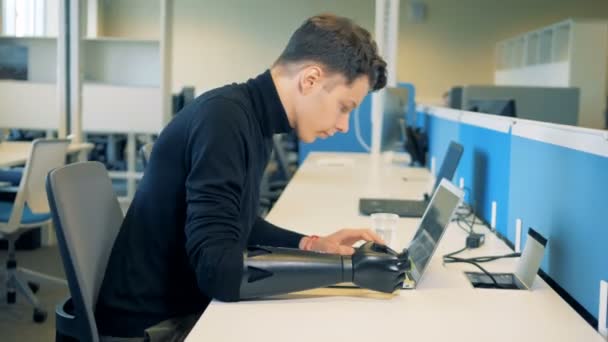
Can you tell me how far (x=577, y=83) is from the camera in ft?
20.9

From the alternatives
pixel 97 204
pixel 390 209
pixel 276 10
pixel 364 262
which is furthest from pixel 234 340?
pixel 276 10

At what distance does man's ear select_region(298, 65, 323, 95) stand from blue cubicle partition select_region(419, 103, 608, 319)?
0.51 m

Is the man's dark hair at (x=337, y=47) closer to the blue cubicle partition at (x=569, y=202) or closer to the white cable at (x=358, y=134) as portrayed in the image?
the blue cubicle partition at (x=569, y=202)

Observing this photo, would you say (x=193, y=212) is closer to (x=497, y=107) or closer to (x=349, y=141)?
(x=497, y=107)

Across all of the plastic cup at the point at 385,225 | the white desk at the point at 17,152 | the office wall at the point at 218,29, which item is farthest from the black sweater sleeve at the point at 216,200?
the office wall at the point at 218,29

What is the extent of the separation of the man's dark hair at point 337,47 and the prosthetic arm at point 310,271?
340 mm

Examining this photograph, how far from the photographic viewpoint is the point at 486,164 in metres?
2.31

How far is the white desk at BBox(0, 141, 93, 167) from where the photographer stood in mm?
3547

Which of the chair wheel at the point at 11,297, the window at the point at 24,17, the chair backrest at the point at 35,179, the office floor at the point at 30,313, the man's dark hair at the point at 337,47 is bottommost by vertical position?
the office floor at the point at 30,313

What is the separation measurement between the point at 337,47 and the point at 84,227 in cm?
61

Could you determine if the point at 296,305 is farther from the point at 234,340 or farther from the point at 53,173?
the point at 53,173

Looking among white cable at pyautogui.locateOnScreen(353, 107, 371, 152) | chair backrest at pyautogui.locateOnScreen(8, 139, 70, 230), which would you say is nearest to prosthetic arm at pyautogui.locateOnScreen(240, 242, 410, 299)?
chair backrest at pyautogui.locateOnScreen(8, 139, 70, 230)

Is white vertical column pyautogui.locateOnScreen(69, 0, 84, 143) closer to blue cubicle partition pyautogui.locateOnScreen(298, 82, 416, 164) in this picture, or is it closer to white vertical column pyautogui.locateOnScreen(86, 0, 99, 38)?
blue cubicle partition pyautogui.locateOnScreen(298, 82, 416, 164)

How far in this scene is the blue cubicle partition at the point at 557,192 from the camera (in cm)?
129
